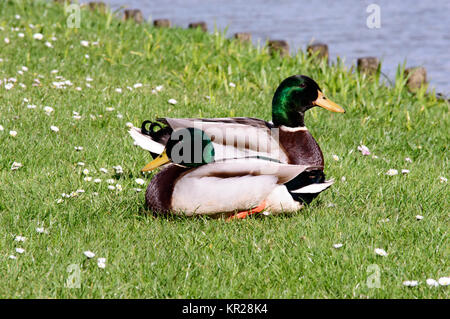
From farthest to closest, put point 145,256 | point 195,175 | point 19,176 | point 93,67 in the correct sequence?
point 93,67
point 19,176
point 195,175
point 145,256

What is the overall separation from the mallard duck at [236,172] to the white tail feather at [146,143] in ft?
0.82

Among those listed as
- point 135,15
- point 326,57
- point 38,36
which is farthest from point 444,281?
point 135,15

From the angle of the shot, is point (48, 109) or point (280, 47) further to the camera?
point (280, 47)

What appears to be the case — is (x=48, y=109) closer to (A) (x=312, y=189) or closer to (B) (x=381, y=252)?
(A) (x=312, y=189)

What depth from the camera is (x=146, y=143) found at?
4648 millimetres

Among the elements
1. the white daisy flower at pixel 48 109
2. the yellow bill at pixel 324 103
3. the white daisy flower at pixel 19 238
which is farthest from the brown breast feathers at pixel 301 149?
the white daisy flower at pixel 48 109

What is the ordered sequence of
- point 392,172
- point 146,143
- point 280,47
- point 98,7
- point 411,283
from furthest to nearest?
1. point 98,7
2. point 280,47
3. point 392,172
4. point 146,143
5. point 411,283

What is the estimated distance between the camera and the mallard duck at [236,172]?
13.1 feet

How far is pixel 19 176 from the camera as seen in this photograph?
4.75 metres

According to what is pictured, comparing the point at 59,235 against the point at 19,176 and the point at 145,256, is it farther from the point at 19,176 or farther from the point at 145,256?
the point at 19,176

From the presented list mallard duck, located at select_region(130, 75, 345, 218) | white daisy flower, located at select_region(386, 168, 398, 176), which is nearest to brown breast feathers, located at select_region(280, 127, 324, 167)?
mallard duck, located at select_region(130, 75, 345, 218)

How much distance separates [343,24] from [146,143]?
40.8ft

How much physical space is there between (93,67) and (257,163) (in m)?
4.20
